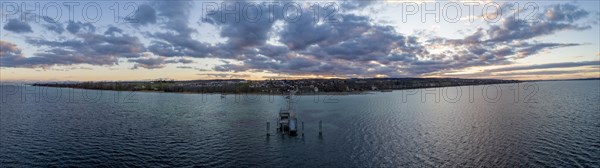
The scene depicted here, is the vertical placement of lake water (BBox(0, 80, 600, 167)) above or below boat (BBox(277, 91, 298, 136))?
below

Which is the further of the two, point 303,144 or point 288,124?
point 288,124

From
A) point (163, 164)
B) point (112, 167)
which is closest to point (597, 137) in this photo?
point (163, 164)

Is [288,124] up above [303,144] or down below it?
above

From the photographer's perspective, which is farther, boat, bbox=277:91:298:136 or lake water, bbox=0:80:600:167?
boat, bbox=277:91:298:136

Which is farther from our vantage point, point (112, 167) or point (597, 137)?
point (597, 137)

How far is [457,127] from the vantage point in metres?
58.1

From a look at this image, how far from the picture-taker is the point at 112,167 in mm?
31656

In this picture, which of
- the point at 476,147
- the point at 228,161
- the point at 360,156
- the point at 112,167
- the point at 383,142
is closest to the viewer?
the point at 112,167

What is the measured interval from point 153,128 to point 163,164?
80.4 ft

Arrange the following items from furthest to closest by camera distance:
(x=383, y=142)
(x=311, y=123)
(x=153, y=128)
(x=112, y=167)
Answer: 1. (x=311, y=123)
2. (x=153, y=128)
3. (x=383, y=142)
4. (x=112, y=167)

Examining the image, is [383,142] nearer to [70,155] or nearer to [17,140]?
[70,155]

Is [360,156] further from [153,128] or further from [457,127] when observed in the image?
[153,128]

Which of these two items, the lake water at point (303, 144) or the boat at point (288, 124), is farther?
the boat at point (288, 124)

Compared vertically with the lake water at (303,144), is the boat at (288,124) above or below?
above
